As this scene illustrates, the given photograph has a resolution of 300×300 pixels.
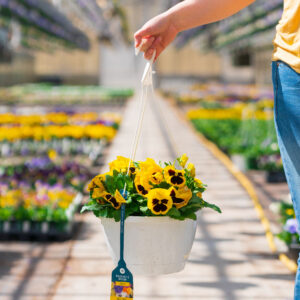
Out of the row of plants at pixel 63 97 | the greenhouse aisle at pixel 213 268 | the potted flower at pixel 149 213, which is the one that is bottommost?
the row of plants at pixel 63 97

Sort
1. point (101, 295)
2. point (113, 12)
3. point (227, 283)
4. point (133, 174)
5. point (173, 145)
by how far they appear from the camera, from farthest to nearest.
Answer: point (113, 12)
point (173, 145)
point (227, 283)
point (101, 295)
point (133, 174)

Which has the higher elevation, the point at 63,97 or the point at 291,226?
the point at 291,226

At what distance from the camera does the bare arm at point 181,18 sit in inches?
64.1

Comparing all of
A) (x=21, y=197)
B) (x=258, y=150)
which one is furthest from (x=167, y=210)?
(x=258, y=150)

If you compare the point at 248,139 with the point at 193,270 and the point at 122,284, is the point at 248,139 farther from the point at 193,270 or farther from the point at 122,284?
the point at 122,284

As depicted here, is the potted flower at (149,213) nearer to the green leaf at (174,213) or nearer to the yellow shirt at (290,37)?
the green leaf at (174,213)

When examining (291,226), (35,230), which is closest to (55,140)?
(35,230)

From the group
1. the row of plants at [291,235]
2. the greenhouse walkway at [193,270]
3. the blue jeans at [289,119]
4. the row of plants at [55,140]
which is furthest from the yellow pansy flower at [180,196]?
the row of plants at [55,140]

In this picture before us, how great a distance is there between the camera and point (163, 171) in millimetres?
1801

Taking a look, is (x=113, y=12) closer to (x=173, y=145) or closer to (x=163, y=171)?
(x=173, y=145)

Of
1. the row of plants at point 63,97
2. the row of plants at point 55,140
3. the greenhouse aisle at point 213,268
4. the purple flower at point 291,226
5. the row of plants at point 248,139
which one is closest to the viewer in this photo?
the greenhouse aisle at point 213,268

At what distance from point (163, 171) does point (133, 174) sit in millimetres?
86

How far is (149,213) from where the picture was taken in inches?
66.5

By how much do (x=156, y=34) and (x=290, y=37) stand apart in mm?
384
